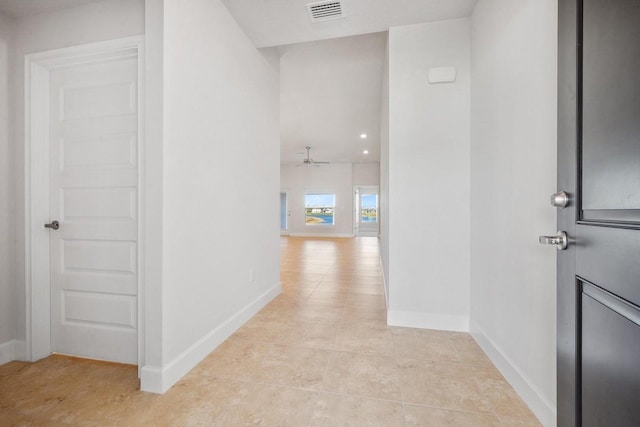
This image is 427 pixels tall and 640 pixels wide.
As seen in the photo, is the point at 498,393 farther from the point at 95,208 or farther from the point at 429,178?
the point at 95,208

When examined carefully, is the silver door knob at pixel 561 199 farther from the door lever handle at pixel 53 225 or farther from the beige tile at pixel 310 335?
the door lever handle at pixel 53 225

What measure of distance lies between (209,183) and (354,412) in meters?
1.70

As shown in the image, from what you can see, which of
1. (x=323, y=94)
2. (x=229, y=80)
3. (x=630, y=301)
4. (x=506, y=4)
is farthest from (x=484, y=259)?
(x=323, y=94)

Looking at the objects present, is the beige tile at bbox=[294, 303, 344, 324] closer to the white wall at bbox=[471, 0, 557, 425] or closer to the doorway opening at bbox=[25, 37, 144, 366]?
the white wall at bbox=[471, 0, 557, 425]

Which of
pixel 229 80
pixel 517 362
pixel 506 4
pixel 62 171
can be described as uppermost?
pixel 506 4

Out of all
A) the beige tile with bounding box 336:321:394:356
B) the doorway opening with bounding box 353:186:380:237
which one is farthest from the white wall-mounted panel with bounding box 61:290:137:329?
the doorway opening with bounding box 353:186:380:237

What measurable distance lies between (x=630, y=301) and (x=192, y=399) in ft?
6.10

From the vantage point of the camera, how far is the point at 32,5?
5.86 feet

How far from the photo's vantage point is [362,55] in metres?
3.31

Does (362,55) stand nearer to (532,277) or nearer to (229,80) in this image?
(229,80)

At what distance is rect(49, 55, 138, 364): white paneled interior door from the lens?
1.77m

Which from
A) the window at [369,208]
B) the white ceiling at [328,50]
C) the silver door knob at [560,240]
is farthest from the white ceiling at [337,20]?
the window at [369,208]

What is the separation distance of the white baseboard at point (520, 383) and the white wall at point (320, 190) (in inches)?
329

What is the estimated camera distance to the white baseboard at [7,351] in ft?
5.91
